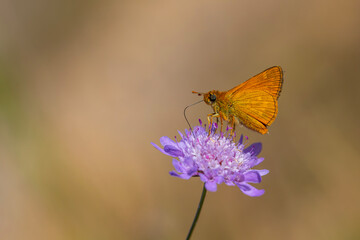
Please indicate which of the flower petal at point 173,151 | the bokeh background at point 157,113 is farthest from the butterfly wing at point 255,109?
the bokeh background at point 157,113

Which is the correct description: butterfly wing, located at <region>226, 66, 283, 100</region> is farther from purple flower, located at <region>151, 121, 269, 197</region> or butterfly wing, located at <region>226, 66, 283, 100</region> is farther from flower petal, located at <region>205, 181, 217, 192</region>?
flower petal, located at <region>205, 181, 217, 192</region>

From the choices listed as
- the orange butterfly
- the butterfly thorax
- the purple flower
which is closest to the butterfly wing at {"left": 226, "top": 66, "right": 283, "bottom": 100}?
the orange butterfly

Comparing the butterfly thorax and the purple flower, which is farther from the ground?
the butterfly thorax

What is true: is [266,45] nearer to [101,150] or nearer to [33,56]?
[101,150]

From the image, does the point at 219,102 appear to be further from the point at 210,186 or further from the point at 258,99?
the point at 210,186

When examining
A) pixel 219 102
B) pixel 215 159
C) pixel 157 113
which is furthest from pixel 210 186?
pixel 157 113

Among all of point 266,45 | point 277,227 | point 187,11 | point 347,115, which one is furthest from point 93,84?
point 347,115
